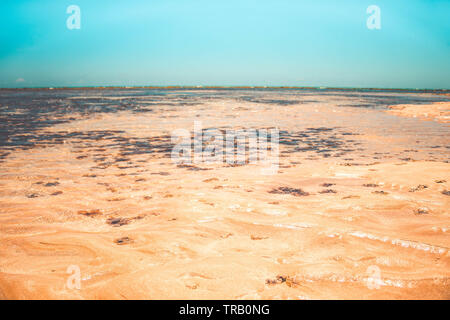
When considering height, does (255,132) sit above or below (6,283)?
above

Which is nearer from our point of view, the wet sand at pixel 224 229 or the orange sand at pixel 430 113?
the wet sand at pixel 224 229

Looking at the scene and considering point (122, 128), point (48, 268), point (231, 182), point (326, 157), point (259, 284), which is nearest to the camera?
point (259, 284)

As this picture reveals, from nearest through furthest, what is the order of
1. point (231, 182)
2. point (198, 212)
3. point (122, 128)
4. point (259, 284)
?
point (259, 284), point (198, 212), point (231, 182), point (122, 128)

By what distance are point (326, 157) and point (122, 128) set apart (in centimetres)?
778

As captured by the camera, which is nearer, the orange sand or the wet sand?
the wet sand

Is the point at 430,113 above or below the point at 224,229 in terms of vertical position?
above

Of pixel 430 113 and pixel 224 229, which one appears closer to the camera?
pixel 224 229

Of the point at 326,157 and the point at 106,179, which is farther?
the point at 326,157

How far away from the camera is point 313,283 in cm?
201

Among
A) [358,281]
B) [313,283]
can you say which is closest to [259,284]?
[313,283]

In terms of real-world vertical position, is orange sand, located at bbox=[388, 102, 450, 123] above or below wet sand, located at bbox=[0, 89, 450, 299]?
above

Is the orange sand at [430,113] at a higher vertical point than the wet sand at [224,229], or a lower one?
higher
